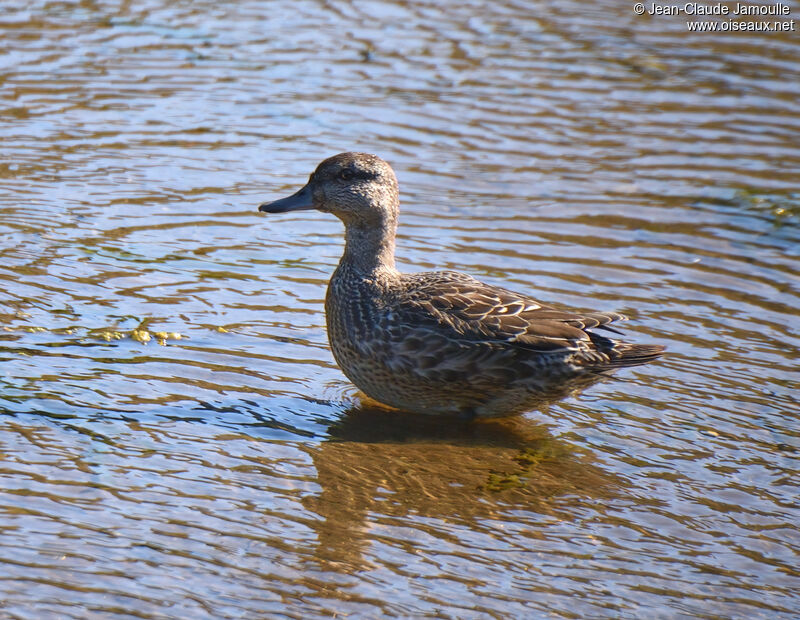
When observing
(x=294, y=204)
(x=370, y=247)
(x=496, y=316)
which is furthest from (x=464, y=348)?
(x=294, y=204)

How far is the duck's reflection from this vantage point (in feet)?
18.4

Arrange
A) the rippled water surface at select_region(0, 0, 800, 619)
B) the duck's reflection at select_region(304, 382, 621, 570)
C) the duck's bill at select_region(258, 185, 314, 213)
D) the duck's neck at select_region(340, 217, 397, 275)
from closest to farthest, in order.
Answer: the rippled water surface at select_region(0, 0, 800, 619)
the duck's reflection at select_region(304, 382, 621, 570)
the duck's neck at select_region(340, 217, 397, 275)
the duck's bill at select_region(258, 185, 314, 213)

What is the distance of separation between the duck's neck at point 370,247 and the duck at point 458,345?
0.07 metres

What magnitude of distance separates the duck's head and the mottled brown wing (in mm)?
596

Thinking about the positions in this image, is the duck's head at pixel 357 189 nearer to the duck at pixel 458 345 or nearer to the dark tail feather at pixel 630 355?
the duck at pixel 458 345

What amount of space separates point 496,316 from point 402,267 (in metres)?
1.93

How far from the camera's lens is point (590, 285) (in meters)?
8.43

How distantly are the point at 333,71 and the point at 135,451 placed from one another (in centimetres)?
716

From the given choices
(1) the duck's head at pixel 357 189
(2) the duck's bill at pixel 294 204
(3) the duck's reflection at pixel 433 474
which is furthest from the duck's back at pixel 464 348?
(2) the duck's bill at pixel 294 204

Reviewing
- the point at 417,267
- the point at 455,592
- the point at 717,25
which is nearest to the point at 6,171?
the point at 417,267

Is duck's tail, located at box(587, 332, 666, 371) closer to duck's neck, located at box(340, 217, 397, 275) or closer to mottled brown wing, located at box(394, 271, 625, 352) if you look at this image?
mottled brown wing, located at box(394, 271, 625, 352)

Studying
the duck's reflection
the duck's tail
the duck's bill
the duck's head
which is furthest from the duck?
the duck's bill

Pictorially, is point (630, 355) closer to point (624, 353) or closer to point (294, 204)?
point (624, 353)

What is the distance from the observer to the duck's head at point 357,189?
7.28m
